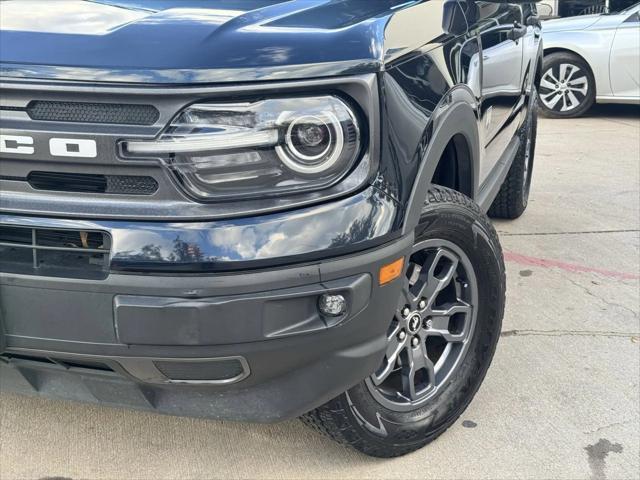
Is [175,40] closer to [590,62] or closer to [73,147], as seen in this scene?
[73,147]

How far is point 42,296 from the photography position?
1.67 m

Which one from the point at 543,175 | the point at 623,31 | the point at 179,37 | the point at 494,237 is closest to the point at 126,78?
the point at 179,37

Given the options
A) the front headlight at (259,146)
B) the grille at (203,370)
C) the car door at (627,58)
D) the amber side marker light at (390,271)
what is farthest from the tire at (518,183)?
the car door at (627,58)

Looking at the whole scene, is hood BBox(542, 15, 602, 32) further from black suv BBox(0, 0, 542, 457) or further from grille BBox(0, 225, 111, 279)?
grille BBox(0, 225, 111, 279)

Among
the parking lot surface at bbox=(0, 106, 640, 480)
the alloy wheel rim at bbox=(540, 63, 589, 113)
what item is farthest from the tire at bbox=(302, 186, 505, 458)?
the alloy wheel rim at bbox=(540, 63, 589, 113)

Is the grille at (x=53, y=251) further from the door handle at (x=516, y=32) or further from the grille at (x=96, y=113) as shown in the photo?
the door handle at (x=516, y=32)

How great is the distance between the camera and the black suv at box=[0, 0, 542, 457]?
1.62 m

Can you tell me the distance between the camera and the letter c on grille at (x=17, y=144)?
1632 millimetres

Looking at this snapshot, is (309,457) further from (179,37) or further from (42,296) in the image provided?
(179,37)

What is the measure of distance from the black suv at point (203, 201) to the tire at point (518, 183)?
2.87 metres

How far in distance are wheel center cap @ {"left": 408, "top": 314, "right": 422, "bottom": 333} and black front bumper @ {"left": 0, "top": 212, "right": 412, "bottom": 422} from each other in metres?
0.40

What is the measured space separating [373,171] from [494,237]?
2.82 ft

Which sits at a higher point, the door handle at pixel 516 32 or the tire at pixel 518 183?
the door handle at pixel 516 32

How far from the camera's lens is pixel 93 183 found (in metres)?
1.69
